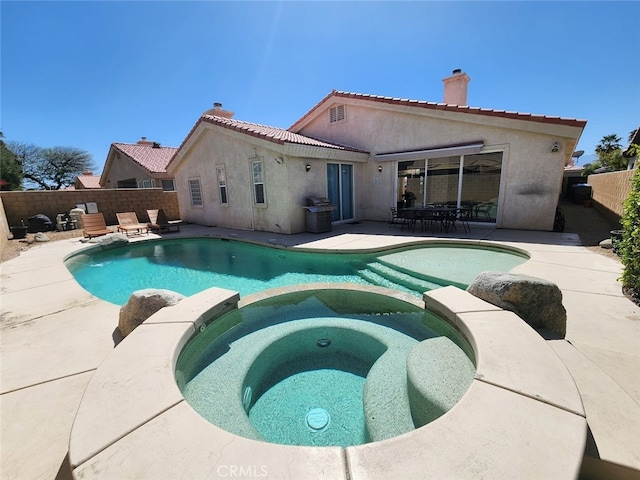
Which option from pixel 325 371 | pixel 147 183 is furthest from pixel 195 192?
pixel 325 371

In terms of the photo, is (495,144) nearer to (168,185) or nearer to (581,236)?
(581,236)

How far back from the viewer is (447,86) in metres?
13.1

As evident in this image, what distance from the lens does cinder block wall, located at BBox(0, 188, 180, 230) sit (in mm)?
12898

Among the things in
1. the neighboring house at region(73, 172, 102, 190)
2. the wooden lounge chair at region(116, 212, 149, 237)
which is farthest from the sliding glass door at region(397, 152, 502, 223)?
the neighboring house at region(73, 172, 102, 190)

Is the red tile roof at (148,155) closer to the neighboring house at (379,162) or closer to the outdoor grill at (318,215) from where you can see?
the neighboring house at (379,162)

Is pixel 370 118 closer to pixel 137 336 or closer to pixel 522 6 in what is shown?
pixel 522 6

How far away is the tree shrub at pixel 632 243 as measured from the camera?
157 inches

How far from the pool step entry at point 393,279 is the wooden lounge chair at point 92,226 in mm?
12039

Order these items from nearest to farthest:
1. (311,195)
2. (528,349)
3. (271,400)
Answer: (528,349)
(271,400)
(311,195)

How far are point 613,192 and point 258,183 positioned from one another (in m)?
15.9

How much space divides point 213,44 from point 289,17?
3766mm

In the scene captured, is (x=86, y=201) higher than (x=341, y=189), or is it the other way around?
(x=341, y=189)

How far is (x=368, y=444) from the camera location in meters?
1.51


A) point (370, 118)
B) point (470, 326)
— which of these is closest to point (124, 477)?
point (470, 326)
